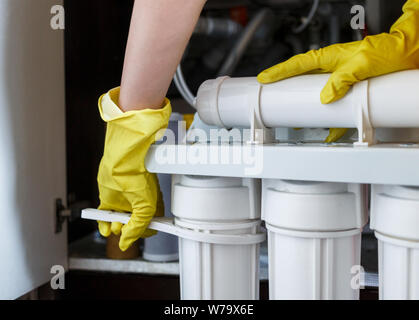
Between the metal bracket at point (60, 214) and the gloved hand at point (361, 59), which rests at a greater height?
the gloved hand at point (361, 59)

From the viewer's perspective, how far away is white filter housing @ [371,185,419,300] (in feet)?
2.05

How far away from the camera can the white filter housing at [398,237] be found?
24.6 inches

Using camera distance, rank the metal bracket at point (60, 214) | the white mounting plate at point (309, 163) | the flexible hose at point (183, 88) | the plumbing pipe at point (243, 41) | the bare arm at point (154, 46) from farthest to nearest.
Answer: the plumbing pipe at point (243, 41) → the flexible hose at point (183, 88) → the metal bracket at point (60, 214) → the bare arm at point (154, 46) → the white mounting plate at point (309, 163)

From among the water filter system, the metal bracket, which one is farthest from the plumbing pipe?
the water filter system

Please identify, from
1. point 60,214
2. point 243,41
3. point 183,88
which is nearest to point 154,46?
point 60,214

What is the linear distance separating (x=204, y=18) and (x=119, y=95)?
37.0 inches

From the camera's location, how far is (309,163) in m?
0.66

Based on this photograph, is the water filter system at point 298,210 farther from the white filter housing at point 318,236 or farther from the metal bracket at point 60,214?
the metal bracket at point 60,214

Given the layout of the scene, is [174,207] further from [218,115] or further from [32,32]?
[32,32]

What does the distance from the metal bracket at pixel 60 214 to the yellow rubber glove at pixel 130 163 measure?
359mm

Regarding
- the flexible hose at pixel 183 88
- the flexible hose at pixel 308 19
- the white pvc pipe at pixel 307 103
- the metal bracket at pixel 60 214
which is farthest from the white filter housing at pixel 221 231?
the flexible hose at pixel 308 19

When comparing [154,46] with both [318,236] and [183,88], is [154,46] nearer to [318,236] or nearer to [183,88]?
[318,236]

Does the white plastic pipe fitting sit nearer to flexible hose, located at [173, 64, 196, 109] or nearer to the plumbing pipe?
flexible hose, located at [173, 64, 196, 109]

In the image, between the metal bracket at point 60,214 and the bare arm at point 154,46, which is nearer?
the bare arm at point 154,46
